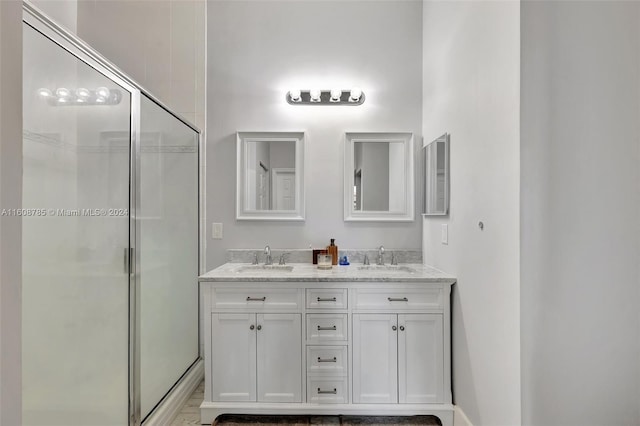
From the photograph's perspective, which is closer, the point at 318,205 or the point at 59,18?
the point at 59,18

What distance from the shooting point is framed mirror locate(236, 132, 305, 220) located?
2.43 meters

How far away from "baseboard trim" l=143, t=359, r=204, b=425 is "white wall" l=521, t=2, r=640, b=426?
5.91 feet

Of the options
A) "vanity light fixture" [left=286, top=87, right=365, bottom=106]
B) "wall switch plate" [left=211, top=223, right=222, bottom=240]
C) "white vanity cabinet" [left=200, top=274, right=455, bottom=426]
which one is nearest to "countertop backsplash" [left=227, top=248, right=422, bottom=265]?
"wall switch plate" [left=211, top=223, right=222, bottom=240]

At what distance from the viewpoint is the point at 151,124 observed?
6.10 feet

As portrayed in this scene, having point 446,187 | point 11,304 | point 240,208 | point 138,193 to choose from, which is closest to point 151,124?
point 138,193

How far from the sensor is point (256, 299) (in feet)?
6.22

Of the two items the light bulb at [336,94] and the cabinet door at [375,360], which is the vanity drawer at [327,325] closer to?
the cabinet door at [375,360]

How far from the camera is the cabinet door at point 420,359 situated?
73.9 inches

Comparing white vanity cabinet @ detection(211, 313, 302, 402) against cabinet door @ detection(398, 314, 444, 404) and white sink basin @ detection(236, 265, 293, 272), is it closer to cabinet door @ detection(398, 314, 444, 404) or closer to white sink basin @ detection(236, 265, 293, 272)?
white sink basin @ detection(236, 265, 293, 272)

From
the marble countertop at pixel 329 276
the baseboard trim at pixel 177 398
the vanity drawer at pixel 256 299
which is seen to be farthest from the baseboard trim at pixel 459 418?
the baseboard trim at pixel 177 398

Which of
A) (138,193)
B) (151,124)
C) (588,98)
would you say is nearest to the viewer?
(588,98)

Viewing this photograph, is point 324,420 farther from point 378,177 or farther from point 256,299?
point 378,177

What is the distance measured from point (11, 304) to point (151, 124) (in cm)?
160

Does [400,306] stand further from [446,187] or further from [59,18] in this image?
[59,18]
